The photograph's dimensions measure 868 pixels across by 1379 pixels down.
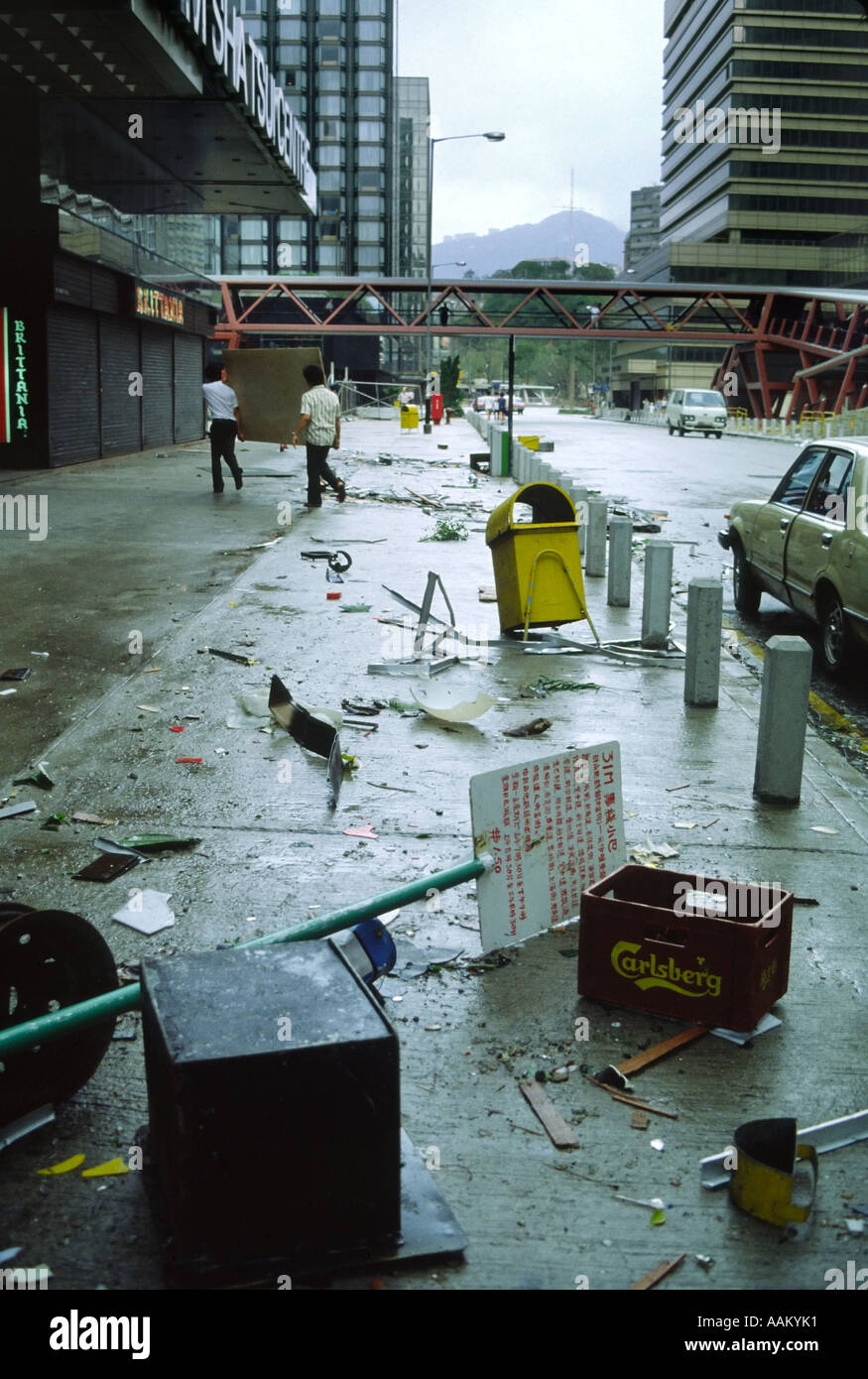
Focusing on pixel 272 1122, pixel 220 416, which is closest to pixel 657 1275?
pixel 272 1122

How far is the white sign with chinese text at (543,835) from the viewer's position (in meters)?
4.59

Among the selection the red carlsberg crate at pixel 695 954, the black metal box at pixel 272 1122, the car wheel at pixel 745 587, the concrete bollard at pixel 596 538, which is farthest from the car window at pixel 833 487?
the black metal box at pixel 272 1122

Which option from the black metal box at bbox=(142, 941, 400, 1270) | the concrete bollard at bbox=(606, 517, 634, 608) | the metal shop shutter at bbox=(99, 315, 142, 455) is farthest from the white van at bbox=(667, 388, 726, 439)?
the black metal box at bbox=(142, 941, 400, 1270)

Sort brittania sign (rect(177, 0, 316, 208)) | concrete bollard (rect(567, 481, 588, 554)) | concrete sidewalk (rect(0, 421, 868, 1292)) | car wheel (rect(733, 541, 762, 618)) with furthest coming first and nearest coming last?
brittania sign (rect(177, 0, 316, 208)) < concrete bollard (rect(567, 481, 588, 554)) < car wheel (rect(733, 541, 762, 618)) < concrete sidewalk (rect(0, 421, 868, 1292))

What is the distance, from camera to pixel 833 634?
9375 millimetres

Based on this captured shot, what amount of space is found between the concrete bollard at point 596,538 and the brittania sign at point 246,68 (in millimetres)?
11193

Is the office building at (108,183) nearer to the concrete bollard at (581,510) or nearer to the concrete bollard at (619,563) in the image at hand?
the concrete bollard at (581,510)

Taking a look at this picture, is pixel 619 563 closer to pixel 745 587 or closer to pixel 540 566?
pixel 745 587

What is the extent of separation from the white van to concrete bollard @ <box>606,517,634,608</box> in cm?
4511

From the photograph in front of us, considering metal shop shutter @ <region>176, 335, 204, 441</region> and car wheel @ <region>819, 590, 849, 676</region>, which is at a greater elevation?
metal shop shutter @ <region>176, 335, 204, 441</region>

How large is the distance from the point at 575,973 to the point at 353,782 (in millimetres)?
2232

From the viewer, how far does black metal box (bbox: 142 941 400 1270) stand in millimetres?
2770

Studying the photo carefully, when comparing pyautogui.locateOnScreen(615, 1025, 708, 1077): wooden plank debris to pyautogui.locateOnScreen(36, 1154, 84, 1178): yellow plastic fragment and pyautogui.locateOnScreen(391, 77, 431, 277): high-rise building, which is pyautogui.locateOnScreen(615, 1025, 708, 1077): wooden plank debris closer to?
pyautogui.locateOnScreen(36, 1154, 84, 1178): yellow plastic fragment

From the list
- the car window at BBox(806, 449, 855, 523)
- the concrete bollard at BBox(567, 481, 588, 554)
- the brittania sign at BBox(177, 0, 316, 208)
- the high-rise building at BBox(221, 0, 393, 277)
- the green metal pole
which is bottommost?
the green metal pole
